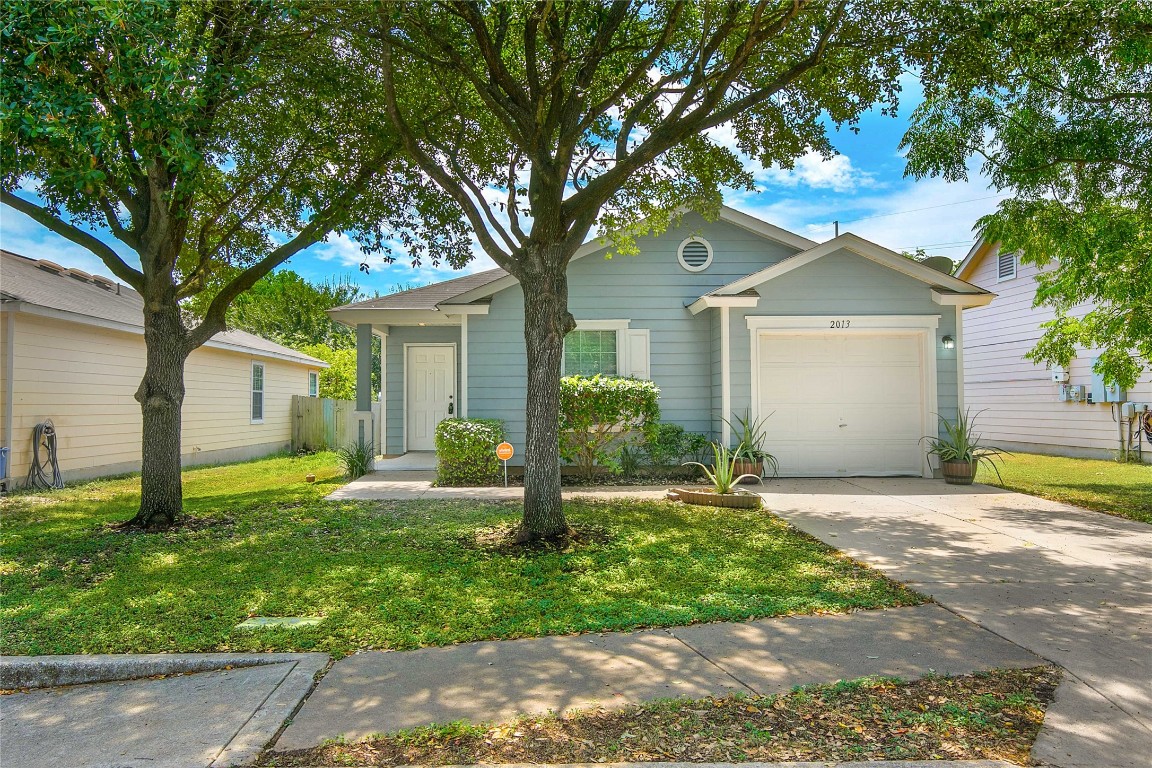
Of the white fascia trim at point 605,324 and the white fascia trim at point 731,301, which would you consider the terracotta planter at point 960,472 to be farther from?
the white fascia trim at point 605,324

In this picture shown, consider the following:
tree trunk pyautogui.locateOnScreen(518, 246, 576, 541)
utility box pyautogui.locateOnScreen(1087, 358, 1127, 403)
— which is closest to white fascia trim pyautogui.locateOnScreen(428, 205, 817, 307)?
tree trunk pyautogui.locateOnScreen(518, 246, 576, 541)

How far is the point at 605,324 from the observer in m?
11.3

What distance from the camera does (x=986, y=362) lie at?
17.8 meters

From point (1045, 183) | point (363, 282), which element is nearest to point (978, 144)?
point (1045, 183)

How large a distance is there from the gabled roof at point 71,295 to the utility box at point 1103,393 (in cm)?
1848

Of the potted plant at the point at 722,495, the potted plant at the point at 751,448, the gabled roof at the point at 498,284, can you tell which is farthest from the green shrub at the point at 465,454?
the potted plant at the point at 751,448

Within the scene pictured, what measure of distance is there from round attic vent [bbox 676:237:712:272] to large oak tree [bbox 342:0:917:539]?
311 cm

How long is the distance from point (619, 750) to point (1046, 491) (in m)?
9.59

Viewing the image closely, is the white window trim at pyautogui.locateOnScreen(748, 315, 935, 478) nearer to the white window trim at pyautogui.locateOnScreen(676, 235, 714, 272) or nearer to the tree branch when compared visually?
the white window trim at pyautogui.locateOnScreen(676, 235, 714, 272)

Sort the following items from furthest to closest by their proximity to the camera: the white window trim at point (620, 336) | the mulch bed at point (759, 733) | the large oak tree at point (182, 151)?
the white window trim at point (620, 336) → the large oak tree at point (182, 151) → the mulch bed at point (759, 733)

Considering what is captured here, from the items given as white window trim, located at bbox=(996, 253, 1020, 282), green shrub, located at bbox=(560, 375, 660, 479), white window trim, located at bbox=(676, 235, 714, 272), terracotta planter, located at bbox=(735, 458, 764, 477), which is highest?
white window trim, located at bbox=(996, 253, 1020, 282)

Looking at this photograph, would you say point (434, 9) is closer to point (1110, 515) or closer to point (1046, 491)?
point (1110, 515)

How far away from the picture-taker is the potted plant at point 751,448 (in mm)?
10062

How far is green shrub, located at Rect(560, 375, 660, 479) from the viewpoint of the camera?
1006cm
